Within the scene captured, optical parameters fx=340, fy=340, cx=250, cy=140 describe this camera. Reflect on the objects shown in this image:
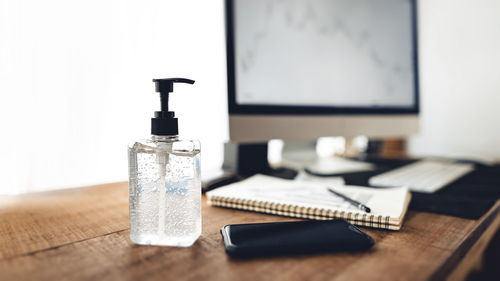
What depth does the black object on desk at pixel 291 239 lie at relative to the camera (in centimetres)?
34

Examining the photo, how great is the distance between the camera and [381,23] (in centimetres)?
104

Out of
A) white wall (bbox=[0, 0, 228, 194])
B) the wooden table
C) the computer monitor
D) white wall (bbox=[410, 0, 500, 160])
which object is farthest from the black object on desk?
white wall (bbox=[410, 0, 500, 160])

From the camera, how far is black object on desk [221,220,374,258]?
34 cm

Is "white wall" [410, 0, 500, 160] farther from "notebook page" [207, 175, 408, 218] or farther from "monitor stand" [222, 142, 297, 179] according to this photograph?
"notebook page" [207, 175, 408, 218]

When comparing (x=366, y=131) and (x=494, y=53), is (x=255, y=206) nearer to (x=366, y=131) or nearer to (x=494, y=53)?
(x=366, y=131)

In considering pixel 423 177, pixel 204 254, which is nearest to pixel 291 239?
pixel 204 254

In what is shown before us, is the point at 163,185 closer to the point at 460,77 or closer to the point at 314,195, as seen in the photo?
the point at 314,195

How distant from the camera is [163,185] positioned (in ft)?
1.25

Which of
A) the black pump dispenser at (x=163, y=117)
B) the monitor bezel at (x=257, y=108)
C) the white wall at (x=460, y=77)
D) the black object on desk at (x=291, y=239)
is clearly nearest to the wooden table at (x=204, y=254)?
the black object on desk at (x=291, y=239)

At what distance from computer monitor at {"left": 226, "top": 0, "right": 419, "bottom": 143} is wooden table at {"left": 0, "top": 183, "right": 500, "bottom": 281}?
0.31m

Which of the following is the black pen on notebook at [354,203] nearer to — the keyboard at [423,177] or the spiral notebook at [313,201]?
the spiral notebook at [313,201]

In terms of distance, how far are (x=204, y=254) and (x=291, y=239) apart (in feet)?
0.30

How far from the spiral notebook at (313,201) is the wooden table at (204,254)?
0.02 m

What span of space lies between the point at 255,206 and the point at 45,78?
57 cm
